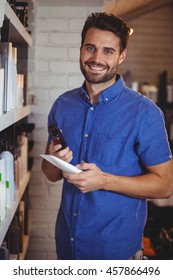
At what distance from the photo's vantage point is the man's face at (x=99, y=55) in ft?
4.46

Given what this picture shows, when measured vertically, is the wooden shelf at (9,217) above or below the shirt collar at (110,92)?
below

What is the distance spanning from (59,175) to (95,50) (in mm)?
472

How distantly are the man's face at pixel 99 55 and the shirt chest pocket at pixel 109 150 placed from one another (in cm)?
19

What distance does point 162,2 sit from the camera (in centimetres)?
418

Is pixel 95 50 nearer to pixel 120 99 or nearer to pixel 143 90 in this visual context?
pixel 120 99

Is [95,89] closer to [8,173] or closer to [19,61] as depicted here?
[8,173]

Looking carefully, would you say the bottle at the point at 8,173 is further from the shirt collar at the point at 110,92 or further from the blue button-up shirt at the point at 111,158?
the shirt collar at the point at 110,92

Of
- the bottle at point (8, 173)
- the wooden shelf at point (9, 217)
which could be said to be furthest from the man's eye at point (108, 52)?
the wooden shelf at point (9, 217)

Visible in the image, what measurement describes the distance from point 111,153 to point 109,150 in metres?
0.01

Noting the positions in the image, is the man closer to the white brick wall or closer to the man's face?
the man's face

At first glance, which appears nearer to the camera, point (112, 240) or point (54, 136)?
point (54, 136)

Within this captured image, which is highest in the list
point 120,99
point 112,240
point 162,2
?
point 162,2

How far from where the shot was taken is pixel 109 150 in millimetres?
1362
